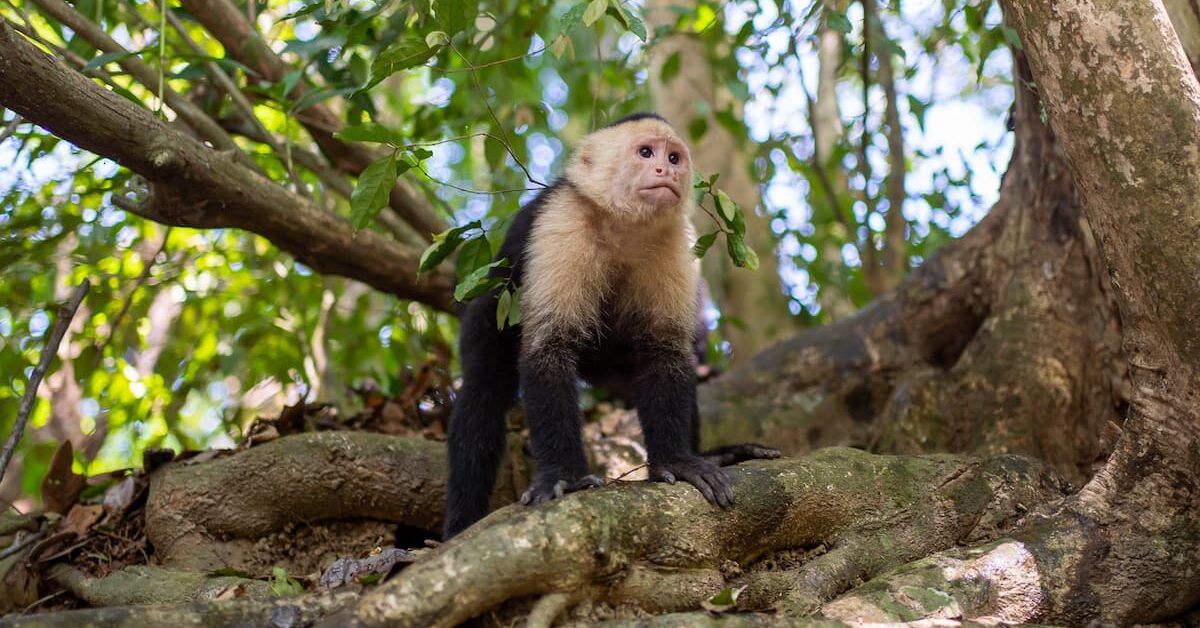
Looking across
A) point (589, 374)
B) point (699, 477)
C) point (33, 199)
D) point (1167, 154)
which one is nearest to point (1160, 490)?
point (1167, 154)

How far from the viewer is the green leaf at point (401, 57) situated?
311cm

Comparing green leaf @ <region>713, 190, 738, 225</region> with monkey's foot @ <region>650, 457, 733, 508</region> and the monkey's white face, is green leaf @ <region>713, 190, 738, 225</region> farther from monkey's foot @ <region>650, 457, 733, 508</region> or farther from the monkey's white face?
monkey's foot @ <region>650, 457, 733, 508</region>

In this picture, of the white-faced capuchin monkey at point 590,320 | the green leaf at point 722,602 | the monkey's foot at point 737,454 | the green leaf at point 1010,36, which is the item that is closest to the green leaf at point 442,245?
the white-faced capuchin monkey at point 590,320

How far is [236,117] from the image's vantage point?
510 centimetres

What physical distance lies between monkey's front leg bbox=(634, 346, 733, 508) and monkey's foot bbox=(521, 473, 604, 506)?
0.20 meters

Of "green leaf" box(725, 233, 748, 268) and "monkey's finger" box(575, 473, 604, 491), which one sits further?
"green leaf" box(725, 233, 748, 268)

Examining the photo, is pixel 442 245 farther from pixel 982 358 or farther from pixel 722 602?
pixel 982 358

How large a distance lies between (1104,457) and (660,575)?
5.98 ft

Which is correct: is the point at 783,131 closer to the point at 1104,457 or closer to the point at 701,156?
the point at 701,156

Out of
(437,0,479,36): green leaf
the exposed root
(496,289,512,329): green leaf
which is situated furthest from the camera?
Answer: (496,289,512,329): green leaf

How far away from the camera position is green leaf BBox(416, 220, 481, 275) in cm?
338

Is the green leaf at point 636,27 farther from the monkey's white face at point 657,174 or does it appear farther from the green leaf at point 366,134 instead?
the green leaf at point 366,134

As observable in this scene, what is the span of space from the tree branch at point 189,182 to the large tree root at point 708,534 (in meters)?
1.60

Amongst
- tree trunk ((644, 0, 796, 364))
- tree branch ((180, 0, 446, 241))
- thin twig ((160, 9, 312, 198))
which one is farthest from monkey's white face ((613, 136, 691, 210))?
tree trunk ((644, 0, 796, 364))
